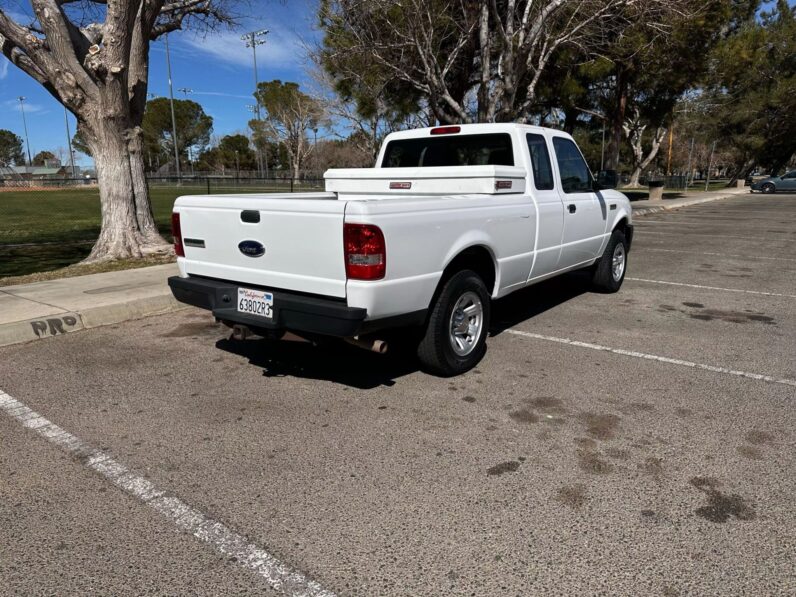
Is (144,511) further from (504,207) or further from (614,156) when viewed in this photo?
(614,156)

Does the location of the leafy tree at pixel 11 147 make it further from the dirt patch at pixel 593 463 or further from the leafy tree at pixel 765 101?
the dirt patch at pixel 593 463

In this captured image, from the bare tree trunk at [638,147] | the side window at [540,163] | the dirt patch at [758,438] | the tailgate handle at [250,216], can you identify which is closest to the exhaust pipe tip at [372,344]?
the tailgate handle at [250,216]

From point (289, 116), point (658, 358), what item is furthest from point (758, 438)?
point (289, 116)

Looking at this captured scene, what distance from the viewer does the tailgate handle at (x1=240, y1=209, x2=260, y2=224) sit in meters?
4.07

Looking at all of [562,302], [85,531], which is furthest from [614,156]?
[85,531]

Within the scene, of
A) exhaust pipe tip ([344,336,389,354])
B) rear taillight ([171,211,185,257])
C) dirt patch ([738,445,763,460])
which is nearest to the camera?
dirt patch ([738,445,763,460])

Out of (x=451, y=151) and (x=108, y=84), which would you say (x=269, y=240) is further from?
(x=108, y=84)

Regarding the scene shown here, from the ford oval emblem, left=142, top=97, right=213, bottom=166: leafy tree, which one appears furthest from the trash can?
left=142, top=97, right=213, bottom=166: leafy tree

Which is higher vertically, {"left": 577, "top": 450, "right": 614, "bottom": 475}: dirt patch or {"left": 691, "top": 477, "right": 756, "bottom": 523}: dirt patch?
{"left": 577, "top": 450, "right": 614, "bottom": 475}: dirt patch

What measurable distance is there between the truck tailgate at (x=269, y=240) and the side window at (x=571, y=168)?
9.93 feet

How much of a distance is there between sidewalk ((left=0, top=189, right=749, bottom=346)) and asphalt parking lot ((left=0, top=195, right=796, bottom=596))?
0.65 ft

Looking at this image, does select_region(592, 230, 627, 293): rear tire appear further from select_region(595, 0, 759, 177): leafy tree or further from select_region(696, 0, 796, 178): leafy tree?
select_region(696, 0, 796, 178): leafy tree

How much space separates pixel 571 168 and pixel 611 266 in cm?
184

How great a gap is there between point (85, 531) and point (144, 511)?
0.84 ft
